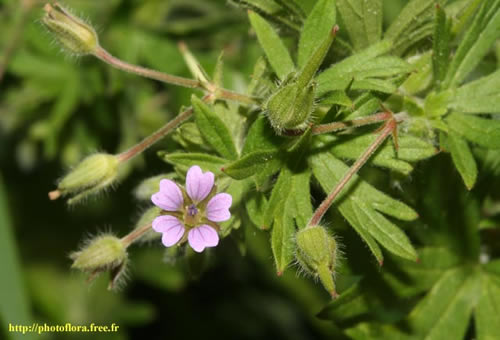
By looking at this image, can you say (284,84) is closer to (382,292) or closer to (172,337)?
(382,292)

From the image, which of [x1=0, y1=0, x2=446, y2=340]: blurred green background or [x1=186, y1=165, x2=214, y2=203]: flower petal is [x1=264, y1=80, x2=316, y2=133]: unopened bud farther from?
[x1=0, y1=0, x2=446, y2=340]: blurred green background

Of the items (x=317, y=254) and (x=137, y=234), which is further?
(x=137, y=234)

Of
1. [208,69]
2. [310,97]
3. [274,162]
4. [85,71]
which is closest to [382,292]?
[274,162]

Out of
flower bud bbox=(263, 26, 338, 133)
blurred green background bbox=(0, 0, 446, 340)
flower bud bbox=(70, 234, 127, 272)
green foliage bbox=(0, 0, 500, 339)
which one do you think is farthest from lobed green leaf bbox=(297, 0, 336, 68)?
blurred green background bbox=(0, 0, 446, 340)

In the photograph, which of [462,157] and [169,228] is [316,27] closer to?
[462,157]

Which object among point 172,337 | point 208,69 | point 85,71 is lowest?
point 172,337


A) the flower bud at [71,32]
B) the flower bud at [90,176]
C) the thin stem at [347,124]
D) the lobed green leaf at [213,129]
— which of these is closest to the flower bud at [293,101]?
the thin stem at [347,124]

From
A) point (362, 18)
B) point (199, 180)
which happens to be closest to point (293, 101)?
point (199, 180)
